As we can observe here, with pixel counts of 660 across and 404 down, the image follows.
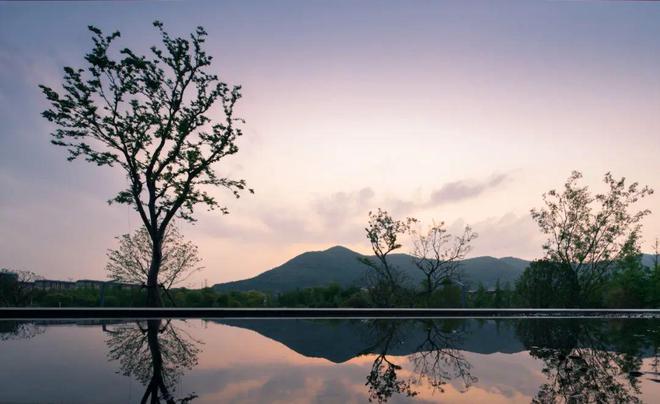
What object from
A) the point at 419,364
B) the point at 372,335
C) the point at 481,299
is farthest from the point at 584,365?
the point at 481,299

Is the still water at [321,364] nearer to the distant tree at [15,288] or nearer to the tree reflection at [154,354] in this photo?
the tree reflection at [154,354]

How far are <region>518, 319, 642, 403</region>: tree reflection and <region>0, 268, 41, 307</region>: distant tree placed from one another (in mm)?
12436

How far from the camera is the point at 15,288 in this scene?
37.2ft

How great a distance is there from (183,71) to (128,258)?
294 inches

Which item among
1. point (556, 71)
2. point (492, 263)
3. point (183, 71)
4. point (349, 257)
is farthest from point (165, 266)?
point (492, 263)

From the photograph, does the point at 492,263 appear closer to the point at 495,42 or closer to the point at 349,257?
the point at 349,257

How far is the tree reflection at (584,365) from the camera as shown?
264 centimetres

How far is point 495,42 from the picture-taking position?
36.1 ft

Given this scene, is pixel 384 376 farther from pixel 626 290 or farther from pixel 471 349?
pixel 626 290

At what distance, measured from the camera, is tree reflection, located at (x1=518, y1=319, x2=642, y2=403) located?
2645 millimetres

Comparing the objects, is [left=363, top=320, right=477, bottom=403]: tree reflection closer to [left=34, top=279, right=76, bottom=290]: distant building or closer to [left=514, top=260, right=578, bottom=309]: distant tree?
[left=514, top=260, right=578, bottom=309]: distant tree

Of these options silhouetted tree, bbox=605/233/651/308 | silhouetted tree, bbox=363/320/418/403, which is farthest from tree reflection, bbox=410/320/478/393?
silhouetted tree, bbox=605/233/651/308

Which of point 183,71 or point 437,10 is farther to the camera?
point 183,71

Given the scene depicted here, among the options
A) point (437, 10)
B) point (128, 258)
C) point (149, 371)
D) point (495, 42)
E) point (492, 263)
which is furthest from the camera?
point (492, 263)
